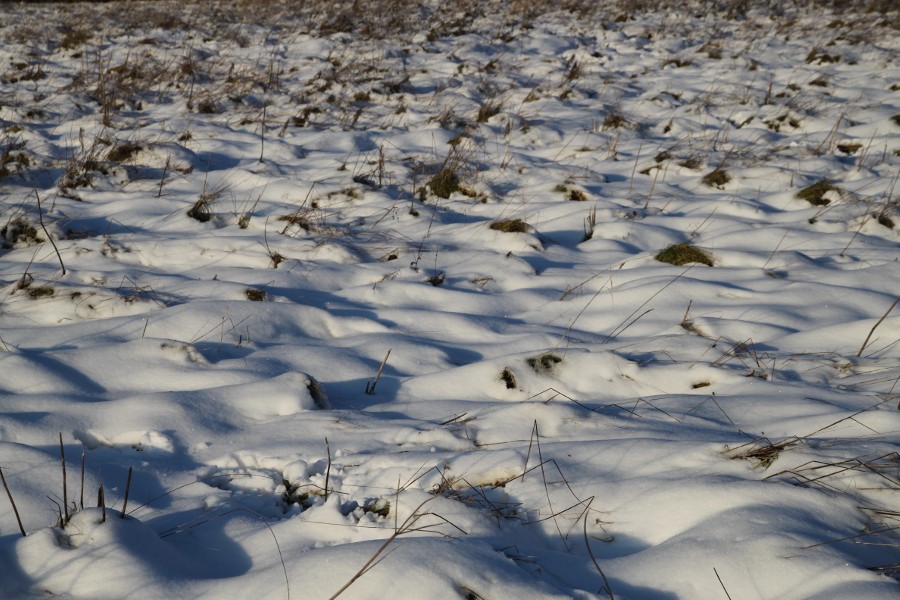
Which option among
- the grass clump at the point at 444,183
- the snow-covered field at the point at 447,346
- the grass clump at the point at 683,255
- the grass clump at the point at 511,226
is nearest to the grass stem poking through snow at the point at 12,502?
the snow-covered field at the point at 447,346

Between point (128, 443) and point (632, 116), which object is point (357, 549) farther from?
point (632, 116)

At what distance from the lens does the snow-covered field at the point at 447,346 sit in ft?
4.37

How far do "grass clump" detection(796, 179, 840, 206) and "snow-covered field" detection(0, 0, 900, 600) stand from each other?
0.02 meters

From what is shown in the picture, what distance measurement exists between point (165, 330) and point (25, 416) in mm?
638

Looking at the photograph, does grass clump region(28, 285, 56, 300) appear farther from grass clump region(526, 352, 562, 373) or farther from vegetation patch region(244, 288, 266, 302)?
grass clump region(526, 352, 562, 373)

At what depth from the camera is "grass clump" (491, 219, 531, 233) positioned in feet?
11.5

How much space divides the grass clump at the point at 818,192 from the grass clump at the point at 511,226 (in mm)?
1926

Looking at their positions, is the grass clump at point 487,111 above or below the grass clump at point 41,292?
above

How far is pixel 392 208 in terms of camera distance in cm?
383

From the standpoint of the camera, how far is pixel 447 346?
2.48m

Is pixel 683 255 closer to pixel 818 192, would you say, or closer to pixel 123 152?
pixel 818 192

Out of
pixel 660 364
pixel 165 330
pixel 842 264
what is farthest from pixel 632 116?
pixel 165 330

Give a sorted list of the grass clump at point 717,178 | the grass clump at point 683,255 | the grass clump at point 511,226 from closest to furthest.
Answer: the grass clump at point 683,255 → the grass clump at point 511,226 → the grass clump at point 717,178

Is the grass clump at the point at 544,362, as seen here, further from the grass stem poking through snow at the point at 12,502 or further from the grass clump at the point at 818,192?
the grass clump at the point at 818,192
